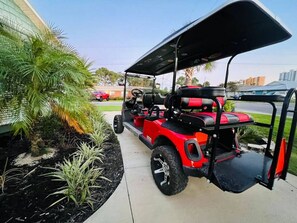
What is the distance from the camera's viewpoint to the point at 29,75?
2.19m

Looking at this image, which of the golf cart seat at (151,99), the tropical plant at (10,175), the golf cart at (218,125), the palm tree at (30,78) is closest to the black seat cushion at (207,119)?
the golf cart at (218,125)

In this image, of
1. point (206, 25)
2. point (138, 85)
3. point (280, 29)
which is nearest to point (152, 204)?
point (206, 25)

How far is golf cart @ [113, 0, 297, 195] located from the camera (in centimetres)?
159

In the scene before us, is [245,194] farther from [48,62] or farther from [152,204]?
[48,62]

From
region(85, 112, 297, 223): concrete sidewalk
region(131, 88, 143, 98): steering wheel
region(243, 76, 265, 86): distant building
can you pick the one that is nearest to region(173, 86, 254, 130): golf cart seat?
region(85, 112, 297, 223): concrete sidewalk

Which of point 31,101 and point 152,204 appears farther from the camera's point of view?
point 31,101

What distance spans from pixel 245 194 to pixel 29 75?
12.0 feet

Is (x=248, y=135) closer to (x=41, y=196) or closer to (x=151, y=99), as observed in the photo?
(x=151, y=99)

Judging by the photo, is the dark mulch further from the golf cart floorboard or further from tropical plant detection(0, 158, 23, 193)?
the golf cart floorboard

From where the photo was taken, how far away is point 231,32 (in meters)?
2.12

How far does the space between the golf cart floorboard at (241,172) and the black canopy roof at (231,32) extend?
69.2 inches

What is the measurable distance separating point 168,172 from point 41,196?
173 cm

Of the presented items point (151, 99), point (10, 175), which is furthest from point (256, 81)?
point (10, 175)

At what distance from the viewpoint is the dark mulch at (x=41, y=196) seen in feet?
5.46
